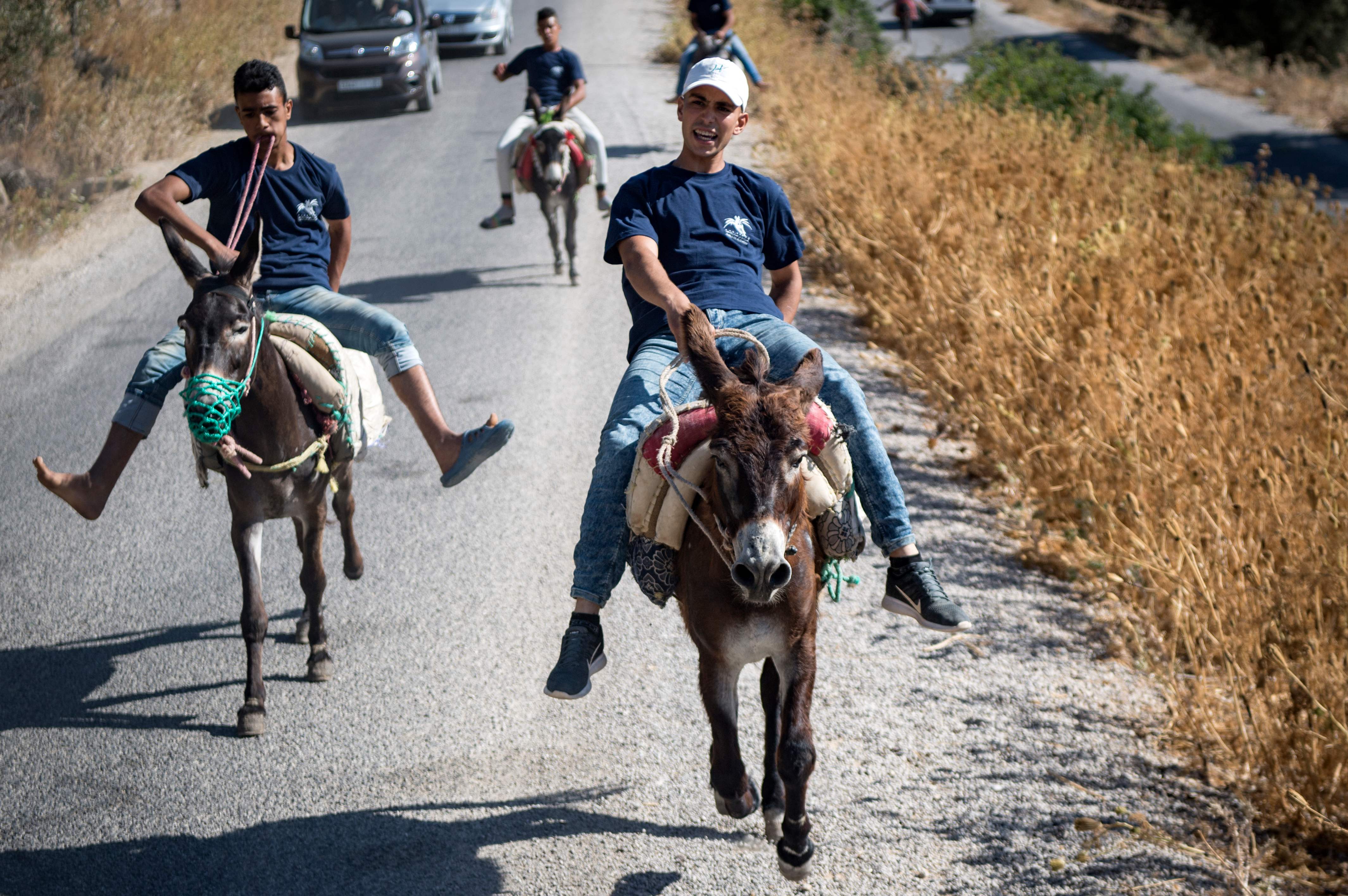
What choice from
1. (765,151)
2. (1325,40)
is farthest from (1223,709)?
(1325,40)

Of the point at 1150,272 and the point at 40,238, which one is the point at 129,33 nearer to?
the point at 40,238

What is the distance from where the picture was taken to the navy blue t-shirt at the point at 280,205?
5.40 metres

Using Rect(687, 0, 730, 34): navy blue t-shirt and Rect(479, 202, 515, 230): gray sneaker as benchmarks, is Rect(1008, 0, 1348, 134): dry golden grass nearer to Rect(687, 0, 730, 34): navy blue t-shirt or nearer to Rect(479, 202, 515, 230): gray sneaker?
Rect(687, 0, 730, 34): navy blue t-shirt

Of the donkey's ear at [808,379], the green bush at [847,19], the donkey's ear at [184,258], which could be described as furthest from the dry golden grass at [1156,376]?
the green bush at [847,19]

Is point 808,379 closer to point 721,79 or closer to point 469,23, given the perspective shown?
point 721,79

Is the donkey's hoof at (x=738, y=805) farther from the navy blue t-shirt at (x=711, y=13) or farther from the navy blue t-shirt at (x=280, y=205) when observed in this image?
the navy blue t-shirt at (x=711, y=13)

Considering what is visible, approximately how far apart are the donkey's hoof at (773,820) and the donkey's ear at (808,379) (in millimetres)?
1554

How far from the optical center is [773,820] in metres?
4.21

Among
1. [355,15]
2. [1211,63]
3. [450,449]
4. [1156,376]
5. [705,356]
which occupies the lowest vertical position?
[450,449]

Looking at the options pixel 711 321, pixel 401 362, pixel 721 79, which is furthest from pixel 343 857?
pixel 721 79

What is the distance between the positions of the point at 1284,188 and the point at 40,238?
42.3ft

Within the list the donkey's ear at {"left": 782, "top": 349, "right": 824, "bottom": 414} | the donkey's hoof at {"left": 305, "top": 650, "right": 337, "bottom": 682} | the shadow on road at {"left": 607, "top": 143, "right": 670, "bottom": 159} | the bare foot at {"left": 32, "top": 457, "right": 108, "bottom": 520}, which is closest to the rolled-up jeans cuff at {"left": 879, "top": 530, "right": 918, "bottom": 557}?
the donkey's ear at {"left": 782, "top": 349, "right": 824, "bottom": 414}

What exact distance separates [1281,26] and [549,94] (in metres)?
27.2

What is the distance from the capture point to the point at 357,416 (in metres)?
5.68
